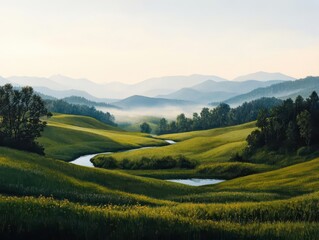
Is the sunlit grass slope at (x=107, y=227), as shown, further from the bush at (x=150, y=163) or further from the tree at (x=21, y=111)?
the bush at (x=150, y=163)

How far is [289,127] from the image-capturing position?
125 metres

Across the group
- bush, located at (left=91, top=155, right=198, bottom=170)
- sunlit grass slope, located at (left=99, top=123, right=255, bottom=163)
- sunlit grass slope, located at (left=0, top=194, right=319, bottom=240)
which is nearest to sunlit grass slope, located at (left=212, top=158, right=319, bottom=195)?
bush, located at (left=91, top=155, right=198, bottom=170)

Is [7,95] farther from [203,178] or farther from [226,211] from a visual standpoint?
[226,211]

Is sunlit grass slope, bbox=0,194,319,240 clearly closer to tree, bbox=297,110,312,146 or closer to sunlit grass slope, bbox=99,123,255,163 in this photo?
tree, bbox=297,110,312,146

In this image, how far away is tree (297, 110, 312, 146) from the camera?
118 meters

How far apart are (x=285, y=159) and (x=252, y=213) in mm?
98389

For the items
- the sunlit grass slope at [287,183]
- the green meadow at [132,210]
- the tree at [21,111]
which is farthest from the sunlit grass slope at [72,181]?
the tree at [21,111]

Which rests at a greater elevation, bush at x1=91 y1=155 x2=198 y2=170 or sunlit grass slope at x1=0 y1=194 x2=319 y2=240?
sunlit grass slope at x1=0 y1=194 x2=319 y2=240

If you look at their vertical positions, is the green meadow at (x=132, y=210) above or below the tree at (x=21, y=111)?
below

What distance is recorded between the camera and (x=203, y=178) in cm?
10312

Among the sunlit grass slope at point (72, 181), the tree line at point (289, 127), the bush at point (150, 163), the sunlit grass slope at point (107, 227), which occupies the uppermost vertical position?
the tree line at point (289, 127)

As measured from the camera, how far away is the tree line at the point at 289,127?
120438mm

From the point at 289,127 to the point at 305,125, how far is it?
5.49 metres

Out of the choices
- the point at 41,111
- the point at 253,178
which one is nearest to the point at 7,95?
the point at 41,111
